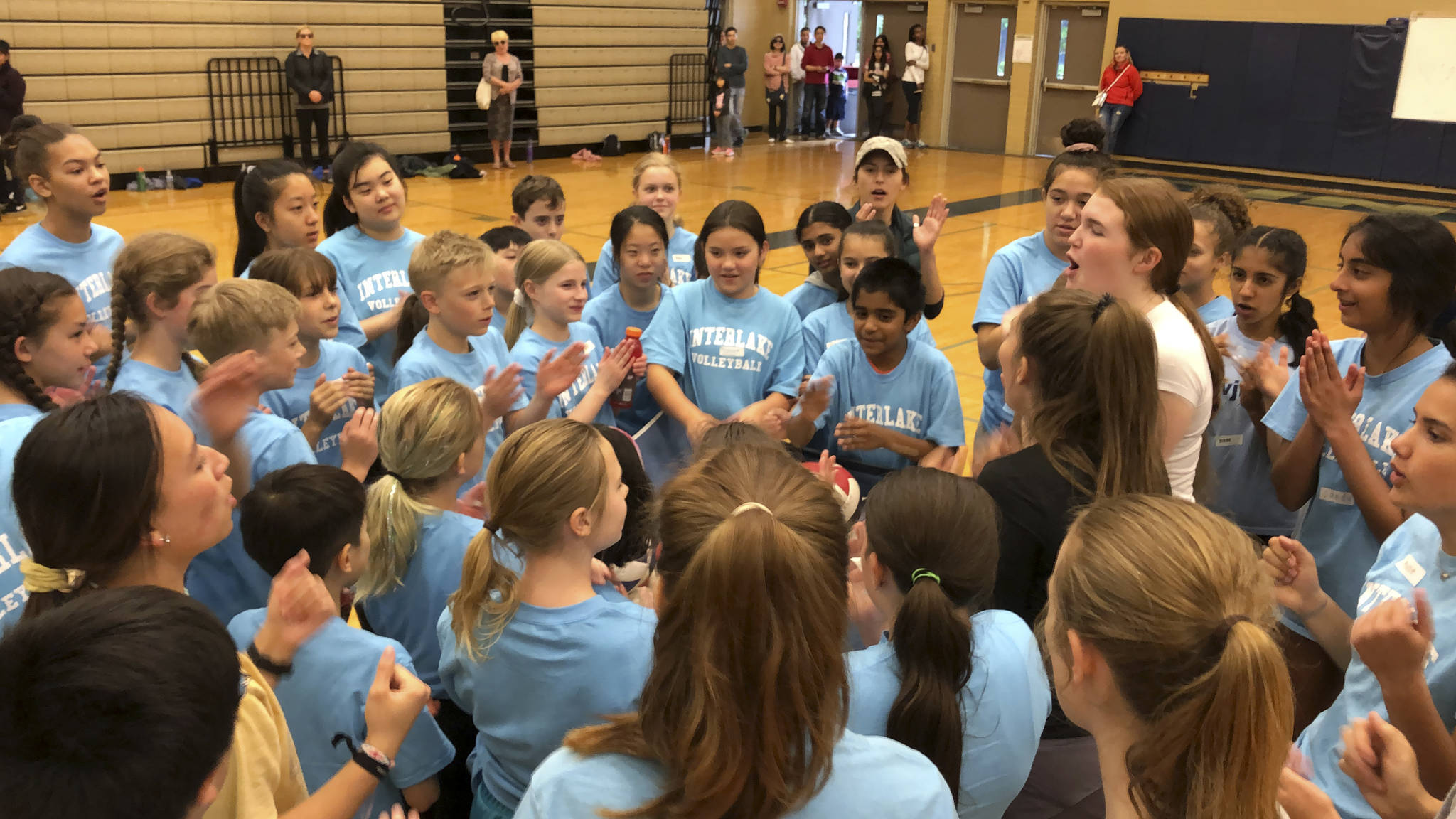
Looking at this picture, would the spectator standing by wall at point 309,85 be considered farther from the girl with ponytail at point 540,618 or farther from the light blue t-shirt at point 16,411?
the girl with ponytail at point 540,618

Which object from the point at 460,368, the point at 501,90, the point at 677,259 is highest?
the point at 501,90

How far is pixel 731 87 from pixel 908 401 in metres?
15.1

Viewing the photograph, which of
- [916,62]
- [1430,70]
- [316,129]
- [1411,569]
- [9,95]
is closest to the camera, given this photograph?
[1411,569]

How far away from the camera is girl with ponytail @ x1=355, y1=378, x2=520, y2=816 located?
7.70 ft

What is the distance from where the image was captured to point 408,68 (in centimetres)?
1454

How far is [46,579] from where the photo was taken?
1.74m

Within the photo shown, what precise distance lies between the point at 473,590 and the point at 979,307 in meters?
2.73

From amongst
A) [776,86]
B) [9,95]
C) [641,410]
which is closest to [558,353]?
[641,410]

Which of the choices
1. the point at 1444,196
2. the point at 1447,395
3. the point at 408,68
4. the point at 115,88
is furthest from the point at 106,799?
the point at 1444,196

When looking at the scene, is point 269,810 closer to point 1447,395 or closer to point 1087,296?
point 1087,296

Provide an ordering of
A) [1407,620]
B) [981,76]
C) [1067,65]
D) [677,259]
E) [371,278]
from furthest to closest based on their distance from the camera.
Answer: [981,76] < [1067,65] < [677,259] < [371,278] < [1407,620]

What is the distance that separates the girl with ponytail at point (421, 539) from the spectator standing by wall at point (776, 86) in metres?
17.0

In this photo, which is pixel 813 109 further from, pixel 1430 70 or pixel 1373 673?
pixel 1373 673

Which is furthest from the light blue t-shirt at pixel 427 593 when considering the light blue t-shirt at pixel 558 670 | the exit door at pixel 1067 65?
the exit door at pixel 1067 65
